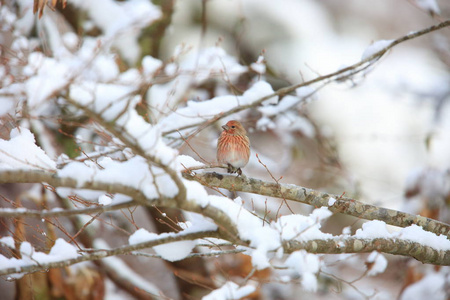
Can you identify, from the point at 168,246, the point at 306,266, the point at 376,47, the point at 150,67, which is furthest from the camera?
the point at 150,67

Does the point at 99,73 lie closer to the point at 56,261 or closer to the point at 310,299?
the point at 56,261

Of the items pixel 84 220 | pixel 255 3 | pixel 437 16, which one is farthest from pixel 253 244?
pixel 255 3

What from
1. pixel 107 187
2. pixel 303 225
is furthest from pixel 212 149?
pixel 107 187

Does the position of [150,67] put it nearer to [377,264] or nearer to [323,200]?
[323,200]

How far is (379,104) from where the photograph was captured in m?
11.6

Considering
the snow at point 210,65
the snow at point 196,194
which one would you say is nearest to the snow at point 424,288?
the snow at point 210,65

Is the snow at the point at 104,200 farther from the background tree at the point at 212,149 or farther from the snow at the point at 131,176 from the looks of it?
the snow at the point at 131,176

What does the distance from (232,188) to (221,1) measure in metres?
7.22

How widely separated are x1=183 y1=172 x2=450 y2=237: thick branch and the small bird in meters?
0.90

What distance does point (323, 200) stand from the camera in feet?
13.5

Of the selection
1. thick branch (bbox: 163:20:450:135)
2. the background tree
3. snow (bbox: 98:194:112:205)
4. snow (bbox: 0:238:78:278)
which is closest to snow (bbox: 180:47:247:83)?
the background tree

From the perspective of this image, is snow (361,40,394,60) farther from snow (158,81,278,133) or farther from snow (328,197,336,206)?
snow (328,197,336,206)

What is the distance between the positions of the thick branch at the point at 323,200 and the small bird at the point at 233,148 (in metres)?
0.90

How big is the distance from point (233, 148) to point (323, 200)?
1.53 m
